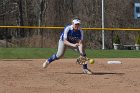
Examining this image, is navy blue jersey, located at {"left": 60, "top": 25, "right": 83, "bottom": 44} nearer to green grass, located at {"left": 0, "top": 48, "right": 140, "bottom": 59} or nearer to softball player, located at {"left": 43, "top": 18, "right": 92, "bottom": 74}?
softball player, located at {"left": 43, "top": 18, "right": 92, "bottom": 74}

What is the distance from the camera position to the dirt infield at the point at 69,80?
930cm

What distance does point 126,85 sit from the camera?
32.8 ft

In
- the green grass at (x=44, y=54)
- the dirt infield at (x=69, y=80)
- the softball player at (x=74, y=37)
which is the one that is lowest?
the green grass at (x=44, y=54)

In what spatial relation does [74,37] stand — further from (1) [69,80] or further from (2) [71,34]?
(1) [69,80]

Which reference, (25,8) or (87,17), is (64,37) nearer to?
(87,17)

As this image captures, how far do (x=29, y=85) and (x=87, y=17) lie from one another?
33.8 meters

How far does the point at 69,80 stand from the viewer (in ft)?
35.7

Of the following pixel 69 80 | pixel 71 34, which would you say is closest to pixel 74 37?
pixel 71 34

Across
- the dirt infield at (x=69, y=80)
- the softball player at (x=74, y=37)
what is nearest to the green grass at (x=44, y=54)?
the dirt infield at (x=69, y=80)

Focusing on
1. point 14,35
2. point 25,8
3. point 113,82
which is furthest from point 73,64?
point 25,8

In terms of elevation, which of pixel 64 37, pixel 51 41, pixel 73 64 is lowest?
pixel 51 41

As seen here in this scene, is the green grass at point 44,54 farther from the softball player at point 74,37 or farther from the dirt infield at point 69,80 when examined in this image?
the softball player at point 74,37

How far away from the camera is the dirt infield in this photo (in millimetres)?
9305

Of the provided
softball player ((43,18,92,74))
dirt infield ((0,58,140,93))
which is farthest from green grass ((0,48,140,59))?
softball player ((43,18,92,74))
